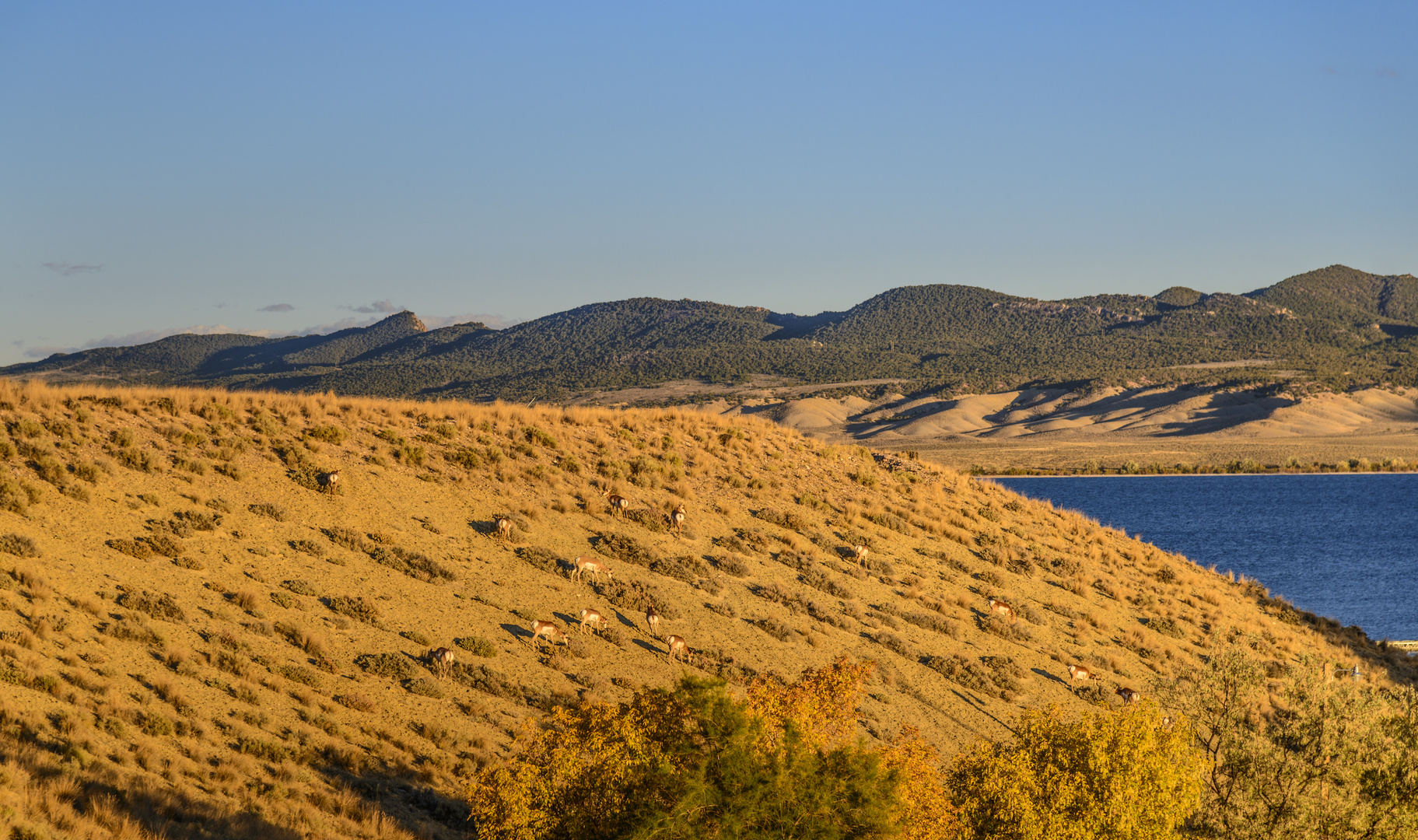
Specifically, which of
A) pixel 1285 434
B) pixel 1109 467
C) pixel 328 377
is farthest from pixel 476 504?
pixel 328 377

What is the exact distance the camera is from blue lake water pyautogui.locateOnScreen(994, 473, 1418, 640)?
4350cm

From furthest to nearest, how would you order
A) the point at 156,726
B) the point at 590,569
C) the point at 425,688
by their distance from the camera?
the point at 590,569, the point at 425,688, the point at 156,726

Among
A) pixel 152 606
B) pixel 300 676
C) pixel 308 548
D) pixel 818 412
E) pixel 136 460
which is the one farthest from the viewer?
pixel 818 412

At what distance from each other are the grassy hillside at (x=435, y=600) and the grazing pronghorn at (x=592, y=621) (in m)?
0.22

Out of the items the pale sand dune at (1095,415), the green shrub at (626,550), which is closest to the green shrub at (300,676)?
the green shrub at (626,550)

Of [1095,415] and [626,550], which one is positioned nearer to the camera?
[626,550]

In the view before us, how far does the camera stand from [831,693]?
1271 centimetres

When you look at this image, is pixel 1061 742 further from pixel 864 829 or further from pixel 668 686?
pixel 668 686

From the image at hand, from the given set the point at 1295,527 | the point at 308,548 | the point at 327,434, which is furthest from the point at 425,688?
the point at 1295,527

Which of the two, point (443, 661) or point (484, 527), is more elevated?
point (484, 527)

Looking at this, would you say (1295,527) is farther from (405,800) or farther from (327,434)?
(405,800)

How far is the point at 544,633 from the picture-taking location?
1895 cm

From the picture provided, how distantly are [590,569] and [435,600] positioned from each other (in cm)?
382

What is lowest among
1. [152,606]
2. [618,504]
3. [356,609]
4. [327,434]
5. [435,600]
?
[435,600]
